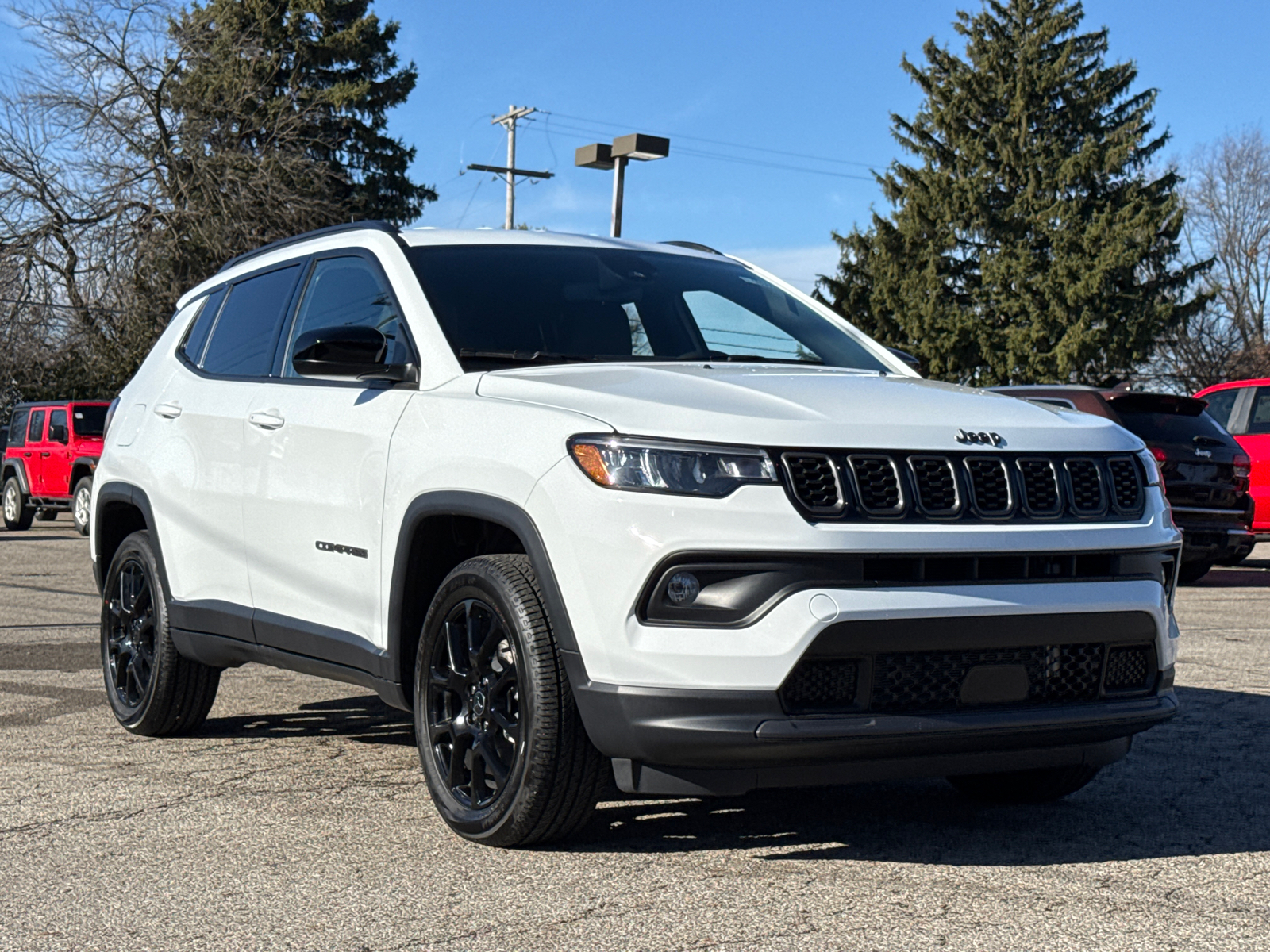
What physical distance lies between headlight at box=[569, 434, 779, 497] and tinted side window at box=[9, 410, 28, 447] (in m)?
21.5

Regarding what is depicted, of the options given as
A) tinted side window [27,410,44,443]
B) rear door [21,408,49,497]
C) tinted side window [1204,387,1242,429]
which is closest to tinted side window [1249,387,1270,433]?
tinted side window [1204,387,1242,429]

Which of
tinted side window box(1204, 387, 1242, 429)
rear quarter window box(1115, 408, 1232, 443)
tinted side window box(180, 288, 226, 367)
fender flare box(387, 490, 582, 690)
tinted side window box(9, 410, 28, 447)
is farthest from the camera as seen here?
tinted side window box(9, 410, 28, 447)

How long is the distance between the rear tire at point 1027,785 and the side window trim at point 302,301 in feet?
7.90

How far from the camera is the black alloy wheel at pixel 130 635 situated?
6211 mm

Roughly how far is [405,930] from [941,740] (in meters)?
1.39

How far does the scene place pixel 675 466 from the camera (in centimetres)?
378

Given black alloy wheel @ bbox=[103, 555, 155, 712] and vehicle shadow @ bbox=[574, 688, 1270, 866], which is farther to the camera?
black alloy wheel @ bbox=[103, 555, 155, 712]

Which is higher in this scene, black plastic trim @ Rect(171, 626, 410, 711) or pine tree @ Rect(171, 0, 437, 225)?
pine tree @ Rect(171, 0, 437, 225)

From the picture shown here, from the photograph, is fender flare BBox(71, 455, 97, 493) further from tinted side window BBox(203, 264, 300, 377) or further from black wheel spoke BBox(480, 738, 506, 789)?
black wheel spoke BBox(480, 738, 506, 789)

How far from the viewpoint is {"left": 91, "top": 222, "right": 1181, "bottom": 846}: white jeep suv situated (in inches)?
146

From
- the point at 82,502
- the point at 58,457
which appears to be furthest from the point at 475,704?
the point at 58,457

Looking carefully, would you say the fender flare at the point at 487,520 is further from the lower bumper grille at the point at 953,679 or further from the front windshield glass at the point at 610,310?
the lower bumper grille at the point at 953,679

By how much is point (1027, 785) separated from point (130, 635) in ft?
12.2

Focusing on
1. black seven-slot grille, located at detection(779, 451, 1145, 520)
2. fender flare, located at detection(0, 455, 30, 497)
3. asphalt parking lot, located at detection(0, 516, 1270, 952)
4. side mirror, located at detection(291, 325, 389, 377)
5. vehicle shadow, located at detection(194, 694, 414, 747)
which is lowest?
fender flare, located at detection(0, 455, 30, 497)
